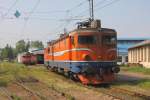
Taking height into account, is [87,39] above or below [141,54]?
above

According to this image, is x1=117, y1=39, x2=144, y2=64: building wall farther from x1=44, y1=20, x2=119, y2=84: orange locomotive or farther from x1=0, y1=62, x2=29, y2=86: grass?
x1=44, y1=20, x2=119, y2=84: orange locomotive

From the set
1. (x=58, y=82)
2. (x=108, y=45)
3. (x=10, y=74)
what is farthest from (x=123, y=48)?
(x=108, y=45)

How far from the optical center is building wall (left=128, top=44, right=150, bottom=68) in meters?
43.5

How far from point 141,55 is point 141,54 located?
18 centimetres

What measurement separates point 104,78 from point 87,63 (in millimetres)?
1195

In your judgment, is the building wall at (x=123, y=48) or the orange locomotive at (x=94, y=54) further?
the building wall at (x=123, y=48)

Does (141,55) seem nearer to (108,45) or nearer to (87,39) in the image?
(108,45)

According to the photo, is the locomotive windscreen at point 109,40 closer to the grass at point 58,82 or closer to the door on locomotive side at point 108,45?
the door on locomotive side at point 108,45

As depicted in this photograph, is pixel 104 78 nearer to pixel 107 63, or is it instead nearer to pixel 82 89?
pixel 107 63

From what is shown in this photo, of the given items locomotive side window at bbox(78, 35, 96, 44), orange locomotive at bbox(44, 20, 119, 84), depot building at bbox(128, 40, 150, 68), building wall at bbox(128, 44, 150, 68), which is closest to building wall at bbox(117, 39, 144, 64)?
building wall at bbox(128, 44, 150, 68)

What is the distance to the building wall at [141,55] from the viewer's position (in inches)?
1714

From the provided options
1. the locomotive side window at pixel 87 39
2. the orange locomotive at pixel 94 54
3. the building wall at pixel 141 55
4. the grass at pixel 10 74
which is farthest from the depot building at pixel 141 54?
the locomotive side window at pixel 87 39

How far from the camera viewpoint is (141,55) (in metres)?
47.5

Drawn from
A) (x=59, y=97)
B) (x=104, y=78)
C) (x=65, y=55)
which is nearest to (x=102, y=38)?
(x=104, y=78)
